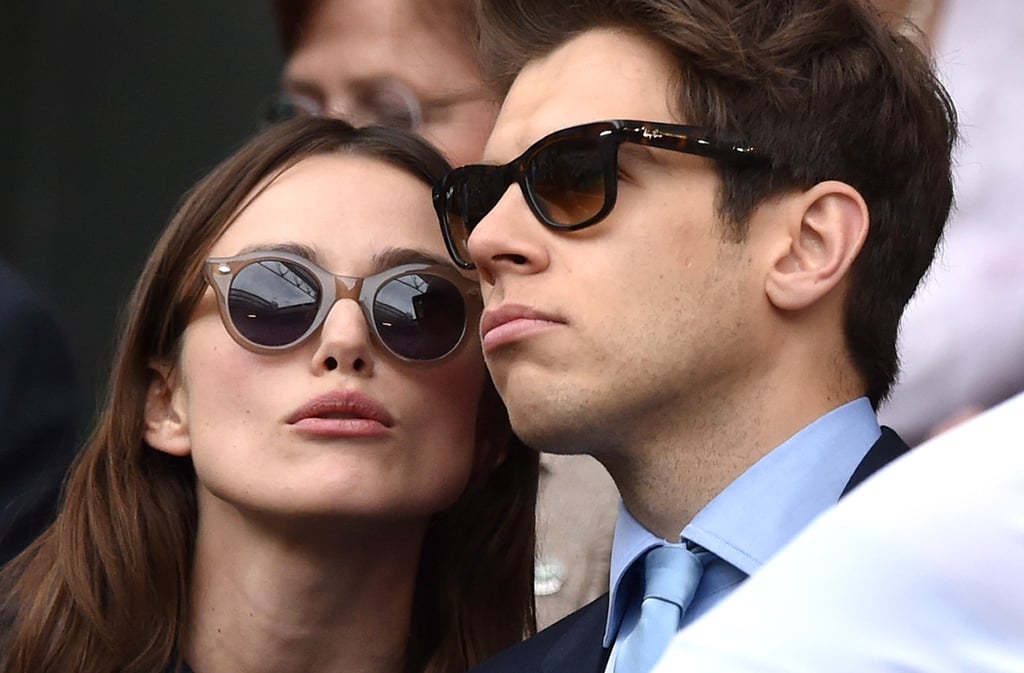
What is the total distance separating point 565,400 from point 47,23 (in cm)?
407

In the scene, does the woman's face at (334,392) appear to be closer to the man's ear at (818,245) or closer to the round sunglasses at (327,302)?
the round sunglasses at (327,302)

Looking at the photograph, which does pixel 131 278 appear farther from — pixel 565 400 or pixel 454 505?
pixel 565 400

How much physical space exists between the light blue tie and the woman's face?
63cm

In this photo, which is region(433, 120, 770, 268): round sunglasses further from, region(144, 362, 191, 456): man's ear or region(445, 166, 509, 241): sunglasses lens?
region(144, 362, 191, 456): man's ear

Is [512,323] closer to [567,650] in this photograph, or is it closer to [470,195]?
[470,195]

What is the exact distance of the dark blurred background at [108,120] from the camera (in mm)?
5820

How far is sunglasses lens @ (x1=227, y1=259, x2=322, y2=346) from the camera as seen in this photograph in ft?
9.44

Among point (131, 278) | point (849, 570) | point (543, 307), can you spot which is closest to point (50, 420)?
point (543, 307)

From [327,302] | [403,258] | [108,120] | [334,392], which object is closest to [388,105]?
[403,258]

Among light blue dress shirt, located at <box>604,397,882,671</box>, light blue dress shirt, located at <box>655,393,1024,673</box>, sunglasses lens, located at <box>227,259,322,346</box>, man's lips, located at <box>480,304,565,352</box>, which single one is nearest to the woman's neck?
sunglasses lens, located at <box>227,259,322,346</box>

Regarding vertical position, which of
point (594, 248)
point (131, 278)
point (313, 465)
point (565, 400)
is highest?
point (594, 248)

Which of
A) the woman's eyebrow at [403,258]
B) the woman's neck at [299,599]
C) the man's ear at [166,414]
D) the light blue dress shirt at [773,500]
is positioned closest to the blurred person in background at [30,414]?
the man's ear at [166,414]

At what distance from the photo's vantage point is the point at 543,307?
2.46 meters

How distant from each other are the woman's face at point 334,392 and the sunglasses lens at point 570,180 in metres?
0.53
